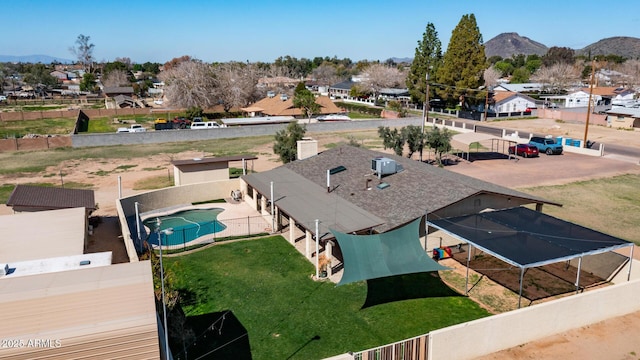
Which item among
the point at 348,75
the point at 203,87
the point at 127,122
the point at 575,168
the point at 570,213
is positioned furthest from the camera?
the point at 348,75

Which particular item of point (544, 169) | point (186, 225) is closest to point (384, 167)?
point (186, 225)

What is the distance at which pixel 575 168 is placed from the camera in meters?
42.0

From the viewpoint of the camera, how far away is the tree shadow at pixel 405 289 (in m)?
18.5

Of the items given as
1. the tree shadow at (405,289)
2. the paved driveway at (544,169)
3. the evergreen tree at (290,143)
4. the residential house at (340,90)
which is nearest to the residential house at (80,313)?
the tree shadow at (405,289)

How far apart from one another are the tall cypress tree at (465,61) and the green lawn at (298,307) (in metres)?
58.6

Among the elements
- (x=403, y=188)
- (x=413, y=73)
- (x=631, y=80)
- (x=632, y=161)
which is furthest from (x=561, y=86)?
(x=403, y=188)

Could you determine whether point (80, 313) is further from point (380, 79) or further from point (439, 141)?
point (380, 79)

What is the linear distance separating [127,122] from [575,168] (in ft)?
192

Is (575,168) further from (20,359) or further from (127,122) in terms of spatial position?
(127,122)

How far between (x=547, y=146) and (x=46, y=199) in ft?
148

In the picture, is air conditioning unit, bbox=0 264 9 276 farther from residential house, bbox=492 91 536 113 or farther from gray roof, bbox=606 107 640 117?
residential house, bbox=492 91 536 113

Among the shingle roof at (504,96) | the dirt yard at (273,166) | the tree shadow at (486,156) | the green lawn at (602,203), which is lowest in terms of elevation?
the green lawn at (602,203)

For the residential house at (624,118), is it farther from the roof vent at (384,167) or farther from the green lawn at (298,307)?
the green lawn at (298,307)

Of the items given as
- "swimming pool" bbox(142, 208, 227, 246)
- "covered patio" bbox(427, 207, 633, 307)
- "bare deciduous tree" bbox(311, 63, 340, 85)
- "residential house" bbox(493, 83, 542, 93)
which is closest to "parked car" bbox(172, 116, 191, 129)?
"swimming pool" bbox(142, 208, 227, 246)
